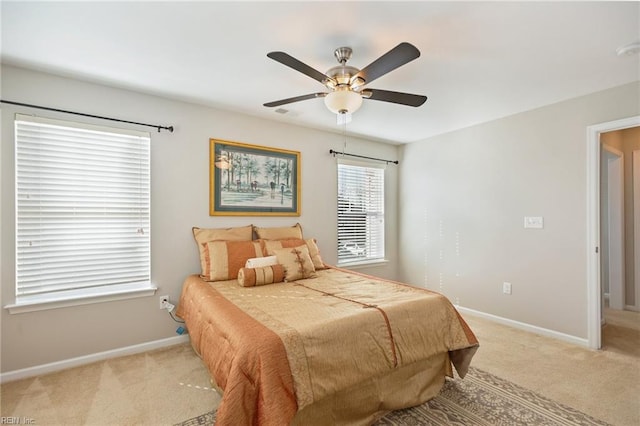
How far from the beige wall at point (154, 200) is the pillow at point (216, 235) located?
0.35 ft

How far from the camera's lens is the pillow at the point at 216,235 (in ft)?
10.2

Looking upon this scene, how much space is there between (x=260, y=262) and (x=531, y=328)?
3.05 meters

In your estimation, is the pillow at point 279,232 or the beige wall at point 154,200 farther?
the pillow at point 279,232

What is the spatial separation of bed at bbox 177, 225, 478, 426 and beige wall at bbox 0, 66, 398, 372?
20.9 inches

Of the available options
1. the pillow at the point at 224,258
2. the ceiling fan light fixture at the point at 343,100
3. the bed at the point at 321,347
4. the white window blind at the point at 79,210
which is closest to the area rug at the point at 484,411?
the bed at the point at 321,347

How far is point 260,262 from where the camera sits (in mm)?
2982

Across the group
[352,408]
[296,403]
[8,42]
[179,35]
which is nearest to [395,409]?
[352,408]

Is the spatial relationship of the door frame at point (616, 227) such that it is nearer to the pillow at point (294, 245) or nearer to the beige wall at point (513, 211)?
the beige wall at point (513, 211)

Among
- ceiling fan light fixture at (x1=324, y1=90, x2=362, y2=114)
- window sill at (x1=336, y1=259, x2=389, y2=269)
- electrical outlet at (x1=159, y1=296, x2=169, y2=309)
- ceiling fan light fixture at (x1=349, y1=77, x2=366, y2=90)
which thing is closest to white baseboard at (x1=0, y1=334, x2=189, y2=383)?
electrical outlet at (x1=159, y1=296, x2=169, y2=309)

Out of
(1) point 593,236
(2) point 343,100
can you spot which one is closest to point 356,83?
(2) point 343,100

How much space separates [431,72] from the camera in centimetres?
255

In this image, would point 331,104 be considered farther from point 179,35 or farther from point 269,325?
point 269,325

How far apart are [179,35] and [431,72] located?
1923 millimetres
